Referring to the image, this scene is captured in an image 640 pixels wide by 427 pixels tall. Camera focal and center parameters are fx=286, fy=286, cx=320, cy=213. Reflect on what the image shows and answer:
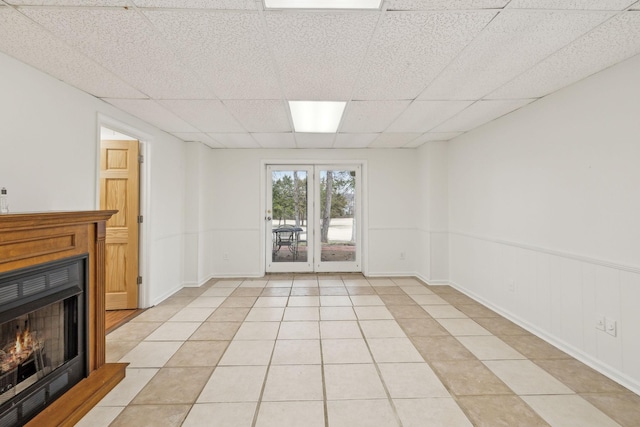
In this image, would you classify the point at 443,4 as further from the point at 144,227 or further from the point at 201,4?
the point at 144,227

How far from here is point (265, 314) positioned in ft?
11.2

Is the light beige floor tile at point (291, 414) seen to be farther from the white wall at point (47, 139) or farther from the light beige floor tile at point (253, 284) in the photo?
the light beige floor tile at point (253, 284)

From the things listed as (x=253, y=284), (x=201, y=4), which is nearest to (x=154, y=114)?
(x=201, y=4)

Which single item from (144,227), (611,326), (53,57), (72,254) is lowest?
(611,326)

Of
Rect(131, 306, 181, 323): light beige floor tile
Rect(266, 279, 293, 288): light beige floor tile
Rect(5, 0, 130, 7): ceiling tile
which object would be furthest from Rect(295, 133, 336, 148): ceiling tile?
Rect(131, 306, 181, 323): light beige floor tile

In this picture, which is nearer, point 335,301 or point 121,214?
point 121,214

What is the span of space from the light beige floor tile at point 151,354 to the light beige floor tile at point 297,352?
934mm

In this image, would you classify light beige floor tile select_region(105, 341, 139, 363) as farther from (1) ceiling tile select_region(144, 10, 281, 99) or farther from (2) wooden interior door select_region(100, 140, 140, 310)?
(1) ceiling tile select_region(144, 10, 281, 99)

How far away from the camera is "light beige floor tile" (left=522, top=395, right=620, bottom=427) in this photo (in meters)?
1.70

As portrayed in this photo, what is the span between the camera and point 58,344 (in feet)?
6.19

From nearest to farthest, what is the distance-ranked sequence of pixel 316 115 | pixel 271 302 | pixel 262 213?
pixel 316 115
pixel 271 302
pixel 262 213

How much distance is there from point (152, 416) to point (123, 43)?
2.38 meters

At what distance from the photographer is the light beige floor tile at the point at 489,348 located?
245 cm

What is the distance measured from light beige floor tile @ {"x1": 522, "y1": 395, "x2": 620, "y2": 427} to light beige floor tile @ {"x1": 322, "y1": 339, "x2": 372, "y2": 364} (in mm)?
1141
